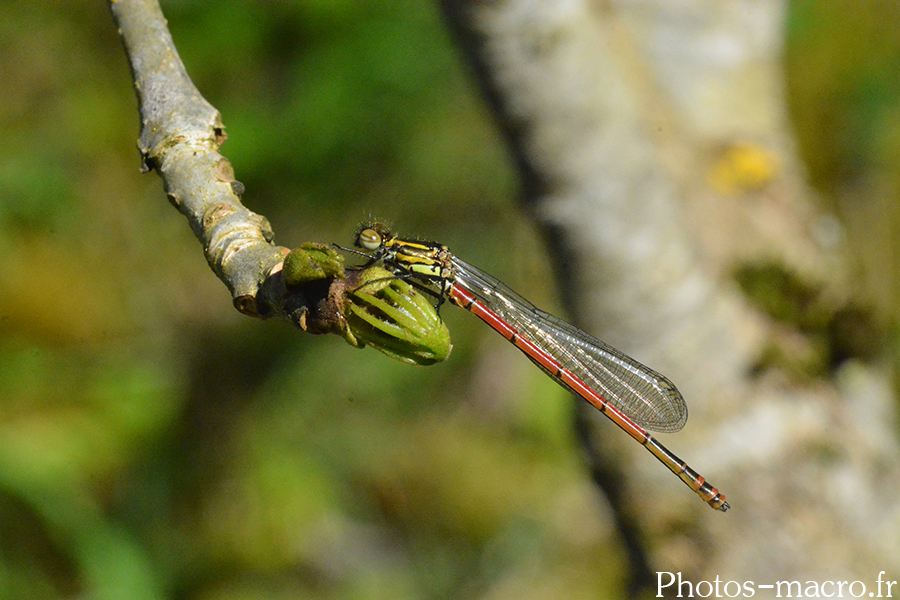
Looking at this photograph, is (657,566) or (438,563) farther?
(438,563)

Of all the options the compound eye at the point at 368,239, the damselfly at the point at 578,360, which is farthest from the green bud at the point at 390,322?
the damselfly at the point at 578,360

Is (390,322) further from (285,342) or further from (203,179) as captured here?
(285,342)

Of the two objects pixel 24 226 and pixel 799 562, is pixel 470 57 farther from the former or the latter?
pixel 24 226

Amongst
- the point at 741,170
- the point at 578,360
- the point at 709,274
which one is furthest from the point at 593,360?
the point at 741,170

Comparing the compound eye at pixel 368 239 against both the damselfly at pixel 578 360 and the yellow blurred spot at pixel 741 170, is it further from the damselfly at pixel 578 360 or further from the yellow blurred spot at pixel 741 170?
the yellow blurred spot at pixel 741 170

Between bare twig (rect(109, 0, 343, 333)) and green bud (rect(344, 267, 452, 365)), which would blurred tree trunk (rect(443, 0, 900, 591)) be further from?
green bud (rect(344, 267, 452, 365))

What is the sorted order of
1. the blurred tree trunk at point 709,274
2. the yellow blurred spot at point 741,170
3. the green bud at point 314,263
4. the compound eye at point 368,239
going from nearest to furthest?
the green bud at point 314,263
the compound eye at point 368,239
the blurred tree trunk at point 709,274
the yellow blurred spot at point 741,170

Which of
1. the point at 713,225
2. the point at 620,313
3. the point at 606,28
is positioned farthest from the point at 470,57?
the point at 713,225

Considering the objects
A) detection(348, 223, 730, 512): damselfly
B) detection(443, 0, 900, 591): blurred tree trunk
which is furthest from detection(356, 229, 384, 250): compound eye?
detection(443, 0, 900, 591): blurred tree trunk
